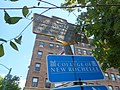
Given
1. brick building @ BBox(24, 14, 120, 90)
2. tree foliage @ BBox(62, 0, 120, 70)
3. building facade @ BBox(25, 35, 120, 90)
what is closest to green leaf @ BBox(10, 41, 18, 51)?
tree foliage @ BBox(62, 0, 120, 70)

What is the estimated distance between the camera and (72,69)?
2717 millimetres

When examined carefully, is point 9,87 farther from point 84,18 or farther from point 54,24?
point 54,24

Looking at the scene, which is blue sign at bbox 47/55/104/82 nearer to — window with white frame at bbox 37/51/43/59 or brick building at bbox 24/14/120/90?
brick building at bbox 24/14/120/90

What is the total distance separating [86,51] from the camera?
39844 mm

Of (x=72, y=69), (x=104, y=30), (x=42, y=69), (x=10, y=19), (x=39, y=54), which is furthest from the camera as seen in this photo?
(x=39, y=54)

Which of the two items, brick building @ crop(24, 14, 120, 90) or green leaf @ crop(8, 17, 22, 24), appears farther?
brick building @ crop(24, 14, 120, 90)

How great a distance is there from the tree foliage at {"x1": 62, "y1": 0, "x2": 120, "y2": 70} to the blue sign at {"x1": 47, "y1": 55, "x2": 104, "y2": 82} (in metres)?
2.65

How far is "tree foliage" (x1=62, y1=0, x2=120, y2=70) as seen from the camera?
18.3 ft

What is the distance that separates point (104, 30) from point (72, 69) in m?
3.69

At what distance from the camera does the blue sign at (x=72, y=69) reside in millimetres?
2605

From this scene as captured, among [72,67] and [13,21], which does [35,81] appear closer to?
[72,67]

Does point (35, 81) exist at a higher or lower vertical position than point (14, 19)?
higher

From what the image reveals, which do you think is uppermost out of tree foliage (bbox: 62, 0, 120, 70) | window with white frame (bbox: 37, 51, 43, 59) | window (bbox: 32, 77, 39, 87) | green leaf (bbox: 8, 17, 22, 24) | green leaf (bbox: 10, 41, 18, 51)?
window with white frame (bbox: 37, 51, 43, 59)

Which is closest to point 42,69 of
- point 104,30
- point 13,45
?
point 104,30
